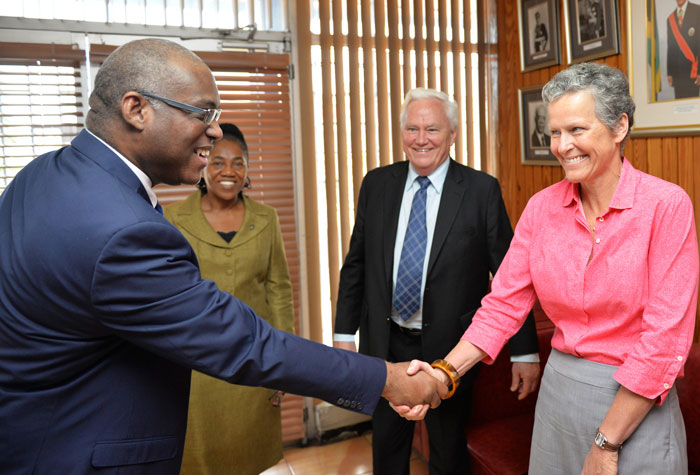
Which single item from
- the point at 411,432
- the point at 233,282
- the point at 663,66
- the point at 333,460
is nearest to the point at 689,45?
the point at 663,66

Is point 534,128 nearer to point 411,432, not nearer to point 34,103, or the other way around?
point 411,432

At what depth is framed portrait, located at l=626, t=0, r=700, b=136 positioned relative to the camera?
235 centimetres

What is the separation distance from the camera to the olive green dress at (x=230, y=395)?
241 cm

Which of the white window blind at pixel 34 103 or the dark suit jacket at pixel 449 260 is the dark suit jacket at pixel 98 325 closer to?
the dark suit jacket at pixel 449 260

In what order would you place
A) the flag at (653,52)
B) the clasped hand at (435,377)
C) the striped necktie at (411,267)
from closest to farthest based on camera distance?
the clasped hand at (435,377) → the striped necktie at (411,267) → the flag at (653,52)

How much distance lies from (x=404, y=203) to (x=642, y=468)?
1.35m

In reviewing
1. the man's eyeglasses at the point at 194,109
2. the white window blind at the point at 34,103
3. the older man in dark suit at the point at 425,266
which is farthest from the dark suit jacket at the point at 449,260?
the white window blind at the point at 34,103

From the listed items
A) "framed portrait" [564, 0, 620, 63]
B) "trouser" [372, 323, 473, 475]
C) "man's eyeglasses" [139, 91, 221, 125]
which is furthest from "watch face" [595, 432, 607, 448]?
"framed portrait" [564, 0, 620, 63]

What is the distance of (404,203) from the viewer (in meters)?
2.50

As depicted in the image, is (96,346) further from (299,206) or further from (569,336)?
(299,206)

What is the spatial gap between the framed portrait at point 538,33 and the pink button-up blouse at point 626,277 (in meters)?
1.71

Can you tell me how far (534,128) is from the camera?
133 inches

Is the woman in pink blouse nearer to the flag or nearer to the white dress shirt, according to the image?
the white dress shirt

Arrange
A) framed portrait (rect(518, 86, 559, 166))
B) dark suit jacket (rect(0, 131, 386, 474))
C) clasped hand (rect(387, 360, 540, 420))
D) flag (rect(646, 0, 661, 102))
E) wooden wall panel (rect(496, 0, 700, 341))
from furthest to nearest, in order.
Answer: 1. framed portrait (rect(518, 86, 559, 166))
2. wooden wall panel (rect(496, 0, 700, 341))
3. flag (rect(646, 0, 661, 102))
4. clasped hand (rect(387, 360, 540, 420))
5. dark suit jacket (rect(0, 131, 386, 474))
